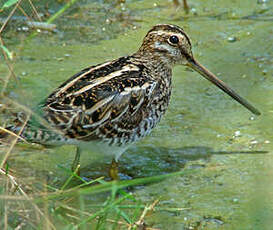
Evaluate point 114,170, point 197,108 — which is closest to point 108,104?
point 114,170

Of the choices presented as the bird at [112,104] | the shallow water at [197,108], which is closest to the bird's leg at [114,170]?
the bird at [112,104]

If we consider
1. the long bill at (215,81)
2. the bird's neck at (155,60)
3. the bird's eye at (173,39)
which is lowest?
the long bill at (215,81)

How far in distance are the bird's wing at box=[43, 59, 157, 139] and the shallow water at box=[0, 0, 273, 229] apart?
254mm

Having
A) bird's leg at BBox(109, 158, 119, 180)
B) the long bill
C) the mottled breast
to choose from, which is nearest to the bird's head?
the long bill

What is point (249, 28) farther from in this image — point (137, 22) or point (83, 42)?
point (83, 42)

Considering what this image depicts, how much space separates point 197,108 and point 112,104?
1.54m

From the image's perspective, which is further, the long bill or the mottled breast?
the long bill

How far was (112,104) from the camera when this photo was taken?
192 inches

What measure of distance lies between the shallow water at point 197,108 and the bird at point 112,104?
261 millimetres

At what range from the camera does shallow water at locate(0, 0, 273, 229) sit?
15.9 ft

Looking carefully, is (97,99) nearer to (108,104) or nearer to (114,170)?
(108,104)

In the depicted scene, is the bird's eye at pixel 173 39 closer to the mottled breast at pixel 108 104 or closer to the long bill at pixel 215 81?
the long bill at pixel 215 81

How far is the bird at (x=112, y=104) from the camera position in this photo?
4.71 m

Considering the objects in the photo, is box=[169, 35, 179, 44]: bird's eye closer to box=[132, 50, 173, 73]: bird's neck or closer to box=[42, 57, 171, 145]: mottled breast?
box=[132, 50, 173, 73]: bird's neck
